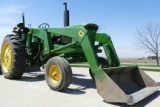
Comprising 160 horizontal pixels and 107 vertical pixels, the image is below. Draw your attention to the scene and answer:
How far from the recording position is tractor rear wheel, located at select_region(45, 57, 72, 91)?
665 cm

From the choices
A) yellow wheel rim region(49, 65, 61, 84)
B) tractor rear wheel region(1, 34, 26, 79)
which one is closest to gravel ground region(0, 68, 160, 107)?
yellow wheel rim region(49, 65, 61, 84)

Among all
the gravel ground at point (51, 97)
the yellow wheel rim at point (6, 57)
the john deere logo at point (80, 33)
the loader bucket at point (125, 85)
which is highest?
the john deere logo at point (80, 33)

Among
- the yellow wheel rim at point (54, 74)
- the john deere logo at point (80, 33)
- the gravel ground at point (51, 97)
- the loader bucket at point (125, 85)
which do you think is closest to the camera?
the loader bucket at point (125, 85)

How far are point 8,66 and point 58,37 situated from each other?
220 centimetres

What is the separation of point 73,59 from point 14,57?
1883 millimetres

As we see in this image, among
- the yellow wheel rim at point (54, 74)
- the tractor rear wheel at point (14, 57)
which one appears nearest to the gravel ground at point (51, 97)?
the yellow wheel rim at point (54, 74)

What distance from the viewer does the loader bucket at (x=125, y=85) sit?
537 centimetres

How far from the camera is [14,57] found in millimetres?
8430

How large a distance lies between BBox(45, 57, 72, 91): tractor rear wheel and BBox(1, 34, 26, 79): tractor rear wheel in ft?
4.93

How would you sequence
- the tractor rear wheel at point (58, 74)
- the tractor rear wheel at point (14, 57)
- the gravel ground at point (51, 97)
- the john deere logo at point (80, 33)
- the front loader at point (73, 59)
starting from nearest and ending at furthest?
the gravel ground at point (51, 97) → the front loader at point (73, 59) → the tractor rear wheel at point (58, 74) → the john deere logo at point (80, 33) → the tractor rear wheel at point (14, 57)

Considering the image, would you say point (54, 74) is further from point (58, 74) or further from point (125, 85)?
point (125, 85)

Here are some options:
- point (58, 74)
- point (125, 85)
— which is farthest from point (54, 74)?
point (125, 85)

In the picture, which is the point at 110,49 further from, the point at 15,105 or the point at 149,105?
the point at 15,105

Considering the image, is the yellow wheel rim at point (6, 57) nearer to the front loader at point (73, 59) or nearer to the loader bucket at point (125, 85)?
the front loader at point (73, 59)
